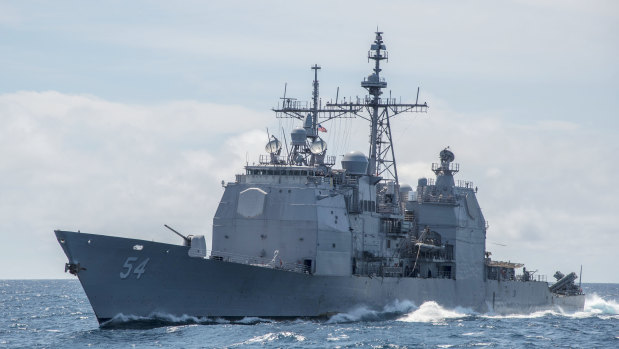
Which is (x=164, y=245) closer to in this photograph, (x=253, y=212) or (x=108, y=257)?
(x=108, y=257)

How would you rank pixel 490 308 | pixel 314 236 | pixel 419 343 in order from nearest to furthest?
pixel 419 343 < pixel 314 236 < pixel 490 308

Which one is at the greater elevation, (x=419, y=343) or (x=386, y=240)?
(x=386, y=240)

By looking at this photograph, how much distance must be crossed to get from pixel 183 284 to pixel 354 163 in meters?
9.03

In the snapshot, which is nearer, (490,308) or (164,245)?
(164,245)

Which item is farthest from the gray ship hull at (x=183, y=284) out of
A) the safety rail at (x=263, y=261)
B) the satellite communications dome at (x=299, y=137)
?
the satellite communications dome at (x=299, y=137)

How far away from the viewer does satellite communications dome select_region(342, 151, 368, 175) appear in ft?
116

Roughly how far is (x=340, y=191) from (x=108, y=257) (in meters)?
9.48

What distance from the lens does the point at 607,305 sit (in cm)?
5816

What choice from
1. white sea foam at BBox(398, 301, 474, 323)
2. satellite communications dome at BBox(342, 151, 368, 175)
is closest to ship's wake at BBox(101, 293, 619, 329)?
white sea foam at BBox(398, 301, 474, 323)

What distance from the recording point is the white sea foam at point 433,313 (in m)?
35.7

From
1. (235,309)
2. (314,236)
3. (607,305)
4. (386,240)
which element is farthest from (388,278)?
(607,305)

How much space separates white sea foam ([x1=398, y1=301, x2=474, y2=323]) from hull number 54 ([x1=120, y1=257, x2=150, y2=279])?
10.9 metres

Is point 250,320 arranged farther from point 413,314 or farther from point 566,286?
point 566,286

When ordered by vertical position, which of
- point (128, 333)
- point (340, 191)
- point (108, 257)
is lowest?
point (128, 333)
